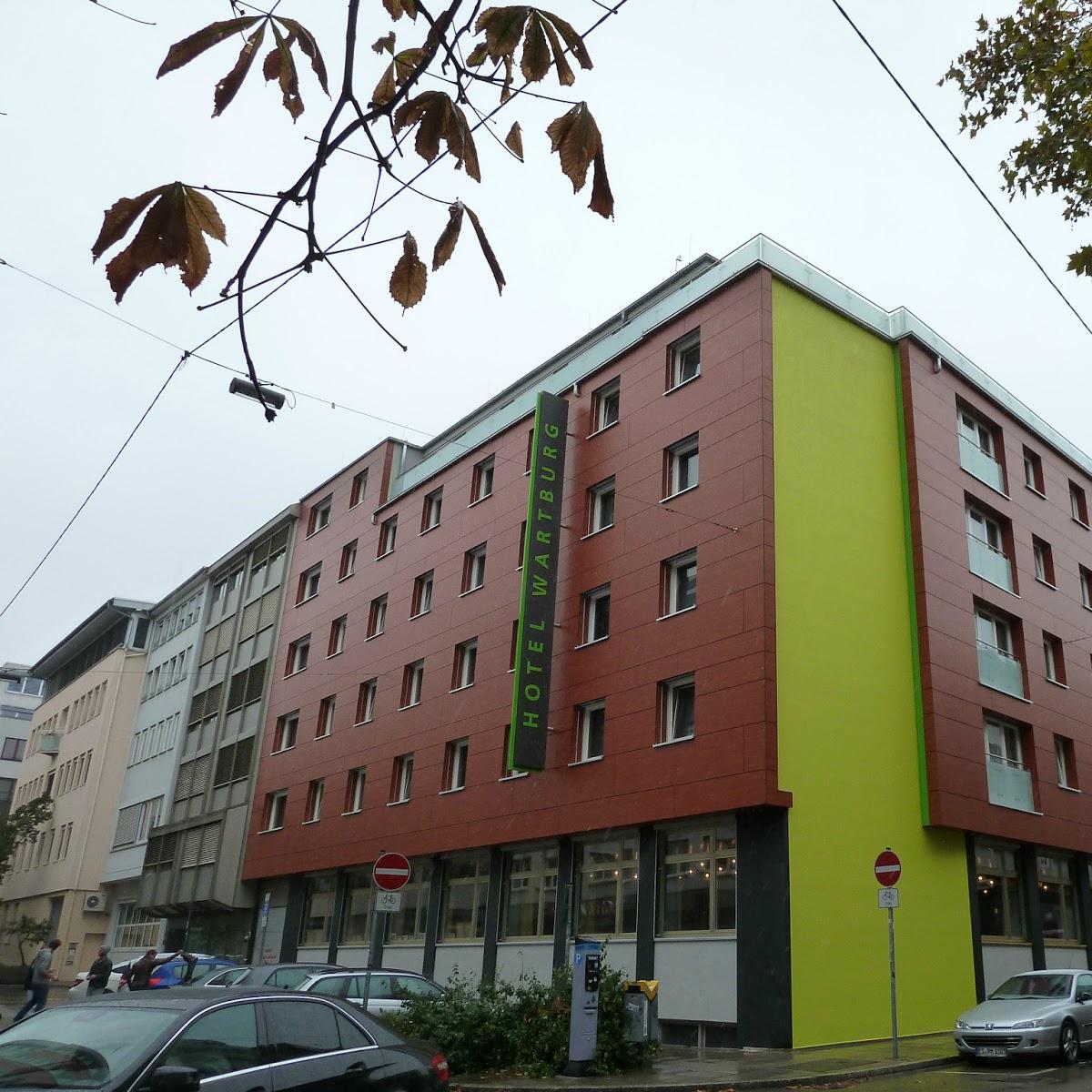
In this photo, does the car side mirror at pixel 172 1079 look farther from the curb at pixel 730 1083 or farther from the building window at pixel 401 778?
the building window at pixel 401 778

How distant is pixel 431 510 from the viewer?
34.3 metres

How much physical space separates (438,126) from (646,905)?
67.3ft

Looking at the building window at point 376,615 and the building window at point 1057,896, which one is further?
the building window at point 376,615

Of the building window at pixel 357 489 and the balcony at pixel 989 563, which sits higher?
the building window at pixel 357 489

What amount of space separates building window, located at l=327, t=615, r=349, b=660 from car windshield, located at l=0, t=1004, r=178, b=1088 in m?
29.1

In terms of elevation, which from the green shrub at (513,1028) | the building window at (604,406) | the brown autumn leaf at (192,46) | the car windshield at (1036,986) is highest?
the building window at (604,406)

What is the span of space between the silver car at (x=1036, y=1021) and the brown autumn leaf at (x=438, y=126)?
17.2m

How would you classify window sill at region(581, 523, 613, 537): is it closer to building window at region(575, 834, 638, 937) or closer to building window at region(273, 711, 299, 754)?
building window at region(575, 834, 638, 937)

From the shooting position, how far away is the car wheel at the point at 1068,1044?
666 inches

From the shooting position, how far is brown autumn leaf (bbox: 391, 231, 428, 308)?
332 centimetres

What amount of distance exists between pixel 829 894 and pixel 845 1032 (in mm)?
2282

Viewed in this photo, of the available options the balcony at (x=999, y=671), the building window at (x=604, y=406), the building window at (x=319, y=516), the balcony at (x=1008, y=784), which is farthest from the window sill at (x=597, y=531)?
the building window at (x=319, y=516)

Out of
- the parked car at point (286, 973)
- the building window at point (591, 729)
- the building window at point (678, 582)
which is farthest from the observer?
the building window at point (591, 729)

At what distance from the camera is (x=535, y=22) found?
125 inches
